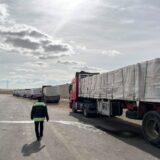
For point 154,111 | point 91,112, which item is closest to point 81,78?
point 91,112

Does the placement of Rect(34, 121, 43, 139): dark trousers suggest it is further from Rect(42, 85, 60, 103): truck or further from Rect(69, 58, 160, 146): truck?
Rect(42, 85, 60, 103): truck

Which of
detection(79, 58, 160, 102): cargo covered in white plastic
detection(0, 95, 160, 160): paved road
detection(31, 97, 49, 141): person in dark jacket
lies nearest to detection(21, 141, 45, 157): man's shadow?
detection(0, 95, 160, 160): paved road

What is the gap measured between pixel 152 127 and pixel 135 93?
1.88 metres

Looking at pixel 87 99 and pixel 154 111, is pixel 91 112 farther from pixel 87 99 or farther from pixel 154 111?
A: pixel 154 111

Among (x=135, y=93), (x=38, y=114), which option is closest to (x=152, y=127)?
(x=135, y=93)

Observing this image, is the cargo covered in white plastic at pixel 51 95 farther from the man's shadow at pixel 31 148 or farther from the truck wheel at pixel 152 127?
the man's shadow at pixel 31 148

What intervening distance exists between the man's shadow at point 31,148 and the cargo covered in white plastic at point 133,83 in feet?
13.7

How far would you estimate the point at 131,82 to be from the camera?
15.5 meters

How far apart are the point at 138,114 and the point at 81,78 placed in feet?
48.0

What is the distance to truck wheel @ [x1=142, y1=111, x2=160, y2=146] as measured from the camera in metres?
12.8

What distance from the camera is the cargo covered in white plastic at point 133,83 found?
42.6 ft

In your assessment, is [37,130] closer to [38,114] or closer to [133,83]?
[38,114]

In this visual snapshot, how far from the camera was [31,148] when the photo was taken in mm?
11891

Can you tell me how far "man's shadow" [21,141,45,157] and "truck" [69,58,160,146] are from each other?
3.88 m
